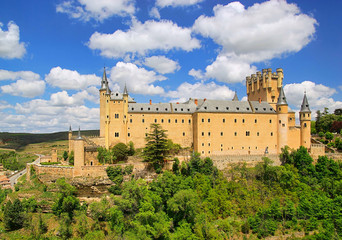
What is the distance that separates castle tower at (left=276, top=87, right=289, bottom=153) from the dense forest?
5850 mm

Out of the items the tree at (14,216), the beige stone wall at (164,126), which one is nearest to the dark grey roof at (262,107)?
the beige stone wall at (164,126)

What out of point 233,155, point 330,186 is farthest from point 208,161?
point 330,186

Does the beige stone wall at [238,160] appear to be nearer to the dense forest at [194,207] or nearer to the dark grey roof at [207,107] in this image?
the dense forest at [194,207]

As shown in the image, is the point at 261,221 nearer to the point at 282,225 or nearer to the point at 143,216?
the point at 282,225

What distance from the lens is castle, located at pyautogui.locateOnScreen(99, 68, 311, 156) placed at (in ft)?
149

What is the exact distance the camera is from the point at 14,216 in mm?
34750

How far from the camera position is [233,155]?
148 ft

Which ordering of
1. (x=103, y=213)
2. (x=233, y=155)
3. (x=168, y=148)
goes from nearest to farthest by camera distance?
1. (x=103, y=213)
2. (x=168, y=148)
3. (x=233, y=155)

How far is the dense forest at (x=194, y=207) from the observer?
30.8m

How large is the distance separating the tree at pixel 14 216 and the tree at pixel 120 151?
15.3m

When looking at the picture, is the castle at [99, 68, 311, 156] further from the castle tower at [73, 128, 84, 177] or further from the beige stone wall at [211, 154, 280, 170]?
the castle tower at [73, 128, 84, 177]

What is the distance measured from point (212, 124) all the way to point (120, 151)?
17.1m

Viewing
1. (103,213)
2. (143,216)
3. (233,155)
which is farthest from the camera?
→ (233,155)

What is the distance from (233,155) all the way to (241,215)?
12253 millimetres
